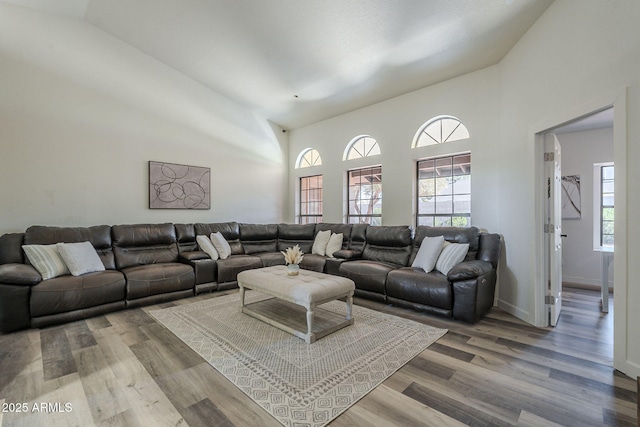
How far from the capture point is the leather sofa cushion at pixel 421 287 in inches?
119

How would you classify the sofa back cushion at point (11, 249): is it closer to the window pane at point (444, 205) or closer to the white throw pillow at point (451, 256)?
the white throw pillow at point (451, 256)

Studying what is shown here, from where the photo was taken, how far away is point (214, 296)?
3.93 metres

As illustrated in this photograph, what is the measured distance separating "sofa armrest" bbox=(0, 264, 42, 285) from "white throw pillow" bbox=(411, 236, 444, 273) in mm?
4232

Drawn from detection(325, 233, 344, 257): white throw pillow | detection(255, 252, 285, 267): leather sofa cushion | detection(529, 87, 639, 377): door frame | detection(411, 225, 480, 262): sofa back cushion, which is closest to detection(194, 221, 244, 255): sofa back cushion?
detection(255, 252, 285, 267): leather sofa cushion

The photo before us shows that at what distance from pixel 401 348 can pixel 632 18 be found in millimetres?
2957

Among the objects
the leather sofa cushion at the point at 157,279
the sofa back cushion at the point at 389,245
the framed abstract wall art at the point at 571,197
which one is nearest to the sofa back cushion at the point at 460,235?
the sofa back cushion at the point at 389,245

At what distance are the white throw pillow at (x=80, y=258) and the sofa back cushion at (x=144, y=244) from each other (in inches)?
14.4

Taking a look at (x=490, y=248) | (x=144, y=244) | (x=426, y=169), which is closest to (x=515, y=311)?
(x=490, y=248)

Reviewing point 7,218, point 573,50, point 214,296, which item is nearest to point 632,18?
point 573,50

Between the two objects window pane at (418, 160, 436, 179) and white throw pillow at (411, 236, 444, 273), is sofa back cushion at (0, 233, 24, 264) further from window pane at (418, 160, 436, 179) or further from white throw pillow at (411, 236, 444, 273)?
window pane at (418, 160, 436, 179)

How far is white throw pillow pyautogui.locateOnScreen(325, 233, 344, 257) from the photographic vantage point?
469cm

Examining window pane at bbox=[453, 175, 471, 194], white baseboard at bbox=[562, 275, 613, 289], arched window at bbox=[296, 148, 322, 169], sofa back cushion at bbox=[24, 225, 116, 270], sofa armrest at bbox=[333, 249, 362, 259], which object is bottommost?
white baseboard at bbox=[562, 275, 613, 289]

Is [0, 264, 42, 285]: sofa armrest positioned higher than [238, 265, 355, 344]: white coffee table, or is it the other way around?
[0, 264, 42, 285]: sofa armrest

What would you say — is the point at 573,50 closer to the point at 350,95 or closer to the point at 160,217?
the point at 350,95
